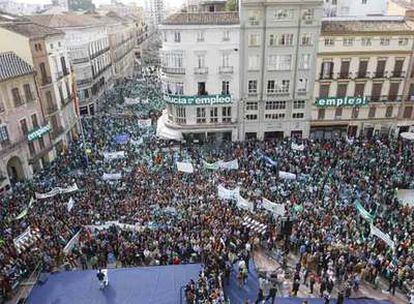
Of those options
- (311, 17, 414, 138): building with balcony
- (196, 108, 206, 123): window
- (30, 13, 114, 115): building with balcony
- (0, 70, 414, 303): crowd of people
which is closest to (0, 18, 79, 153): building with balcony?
(0, 70, 414, 303): crowd of people

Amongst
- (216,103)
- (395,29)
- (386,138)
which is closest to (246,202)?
(216,103)

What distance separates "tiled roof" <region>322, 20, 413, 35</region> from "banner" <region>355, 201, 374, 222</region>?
22333 mm

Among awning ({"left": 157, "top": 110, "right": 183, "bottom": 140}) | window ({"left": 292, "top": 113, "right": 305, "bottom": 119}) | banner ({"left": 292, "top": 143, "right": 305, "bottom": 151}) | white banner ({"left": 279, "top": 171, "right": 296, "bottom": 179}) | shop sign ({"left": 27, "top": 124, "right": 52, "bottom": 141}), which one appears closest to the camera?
white banner ({"left": 279, "top": 171, "right": 296, "bottom": 179})

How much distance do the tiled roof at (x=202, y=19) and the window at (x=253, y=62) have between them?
4.28m

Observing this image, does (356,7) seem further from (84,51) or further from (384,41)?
(84,51)

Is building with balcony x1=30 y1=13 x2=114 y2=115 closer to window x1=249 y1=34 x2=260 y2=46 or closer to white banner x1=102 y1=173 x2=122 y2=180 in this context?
window x1=249 y1=34 x2=260 y2=46

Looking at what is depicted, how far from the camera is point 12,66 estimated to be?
36.5 metres

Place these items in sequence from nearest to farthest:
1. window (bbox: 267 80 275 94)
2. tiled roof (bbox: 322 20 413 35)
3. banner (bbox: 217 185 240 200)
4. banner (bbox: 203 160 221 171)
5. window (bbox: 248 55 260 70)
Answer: banner (bbox: 217 185 240 200) < banner (bbox: 203 160 221 171) < tiled roof (bbox: 322 20 413 35) < window (bbox: 248 55 260 70) < window (bbox: 267 80 275 94)

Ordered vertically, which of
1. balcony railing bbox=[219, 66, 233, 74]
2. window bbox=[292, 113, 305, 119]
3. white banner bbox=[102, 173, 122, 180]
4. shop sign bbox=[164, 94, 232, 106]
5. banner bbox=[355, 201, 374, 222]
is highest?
balcony railing bbox=[219, 66, 233, 74]

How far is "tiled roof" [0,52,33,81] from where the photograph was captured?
115 feet

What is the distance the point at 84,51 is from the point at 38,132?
2393cm

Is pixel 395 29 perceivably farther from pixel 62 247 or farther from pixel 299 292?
pixel 62 247

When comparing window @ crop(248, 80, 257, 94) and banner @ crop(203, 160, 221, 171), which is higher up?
window @ crop(248, 80, 257, 94)

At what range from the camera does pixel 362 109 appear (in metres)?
44.9
